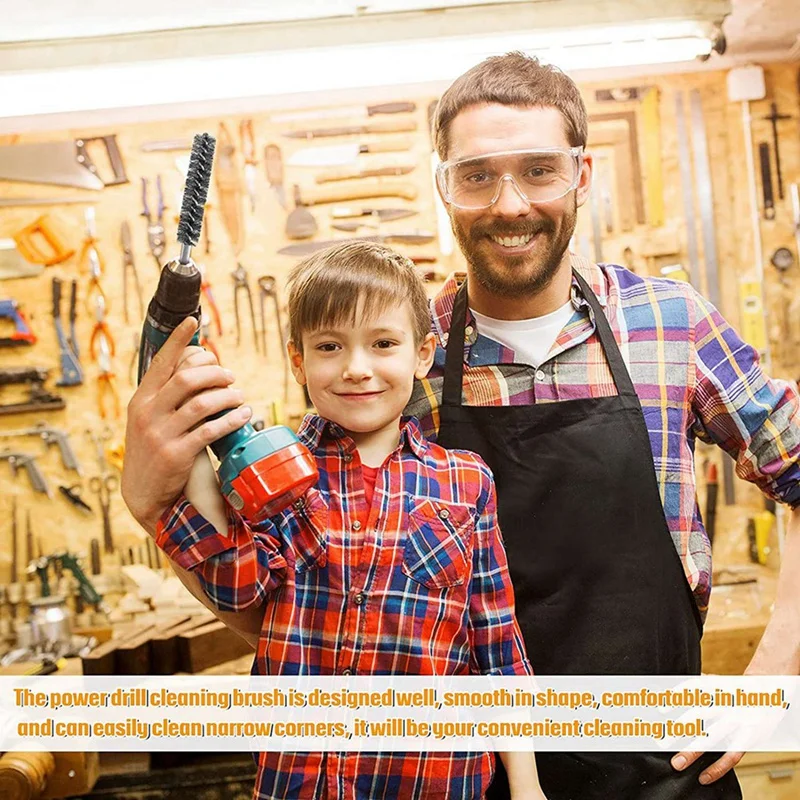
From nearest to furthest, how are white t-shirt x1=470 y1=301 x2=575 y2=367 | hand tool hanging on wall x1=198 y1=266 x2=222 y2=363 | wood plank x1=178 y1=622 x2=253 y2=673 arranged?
1. white t-shirt x1=470 y1=301 x2=575 y2=367
2. wood plank x1=178 y1=622 x2=253 y2=673
3. hand tool hanging on wall x1=198 y1=266 x2=222 y2=363

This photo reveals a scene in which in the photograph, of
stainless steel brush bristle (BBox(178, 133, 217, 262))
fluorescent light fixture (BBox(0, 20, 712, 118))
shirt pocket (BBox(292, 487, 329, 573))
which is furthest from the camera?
fluorescent light fixture (BBox(0, 20, 712, 118))

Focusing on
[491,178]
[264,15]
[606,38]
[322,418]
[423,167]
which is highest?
[264,15]

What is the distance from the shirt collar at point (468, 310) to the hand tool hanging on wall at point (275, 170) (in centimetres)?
200

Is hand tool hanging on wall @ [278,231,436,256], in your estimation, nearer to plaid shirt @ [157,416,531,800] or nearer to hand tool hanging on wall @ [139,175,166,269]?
hand tool hanging on wall @ [139,175,166,269]

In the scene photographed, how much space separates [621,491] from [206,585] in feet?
2.03

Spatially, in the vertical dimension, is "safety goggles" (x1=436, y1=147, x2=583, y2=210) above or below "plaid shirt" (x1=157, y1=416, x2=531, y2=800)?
above

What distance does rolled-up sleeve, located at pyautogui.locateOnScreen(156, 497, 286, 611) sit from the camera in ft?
3.12

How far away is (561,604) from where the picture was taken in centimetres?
119

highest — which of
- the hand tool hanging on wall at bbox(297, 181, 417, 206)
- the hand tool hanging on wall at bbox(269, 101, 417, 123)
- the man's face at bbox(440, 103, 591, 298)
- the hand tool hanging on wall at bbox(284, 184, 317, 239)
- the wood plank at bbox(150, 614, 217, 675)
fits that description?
the hand tool hanging on wall at bbox(269, 101, 417, 123)

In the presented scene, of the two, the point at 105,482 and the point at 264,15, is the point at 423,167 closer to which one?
the point at 264,15

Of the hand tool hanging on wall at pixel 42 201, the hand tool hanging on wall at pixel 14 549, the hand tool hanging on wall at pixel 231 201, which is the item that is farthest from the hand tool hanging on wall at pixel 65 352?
the hand tool hanging on wall at pixel 231 201

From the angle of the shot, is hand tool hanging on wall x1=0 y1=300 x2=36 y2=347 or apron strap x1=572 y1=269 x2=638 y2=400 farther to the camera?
hand tool hanging on wall x1=0 y1=300 x2=36 y2=347

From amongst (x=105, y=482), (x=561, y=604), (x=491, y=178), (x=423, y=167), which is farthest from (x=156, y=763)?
(x=423, y=167)

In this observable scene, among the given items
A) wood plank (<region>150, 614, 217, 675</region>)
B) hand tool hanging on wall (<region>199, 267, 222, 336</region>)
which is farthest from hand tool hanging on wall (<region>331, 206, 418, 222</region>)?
wood plank (<region>150, 614, 217, 675</region>)
